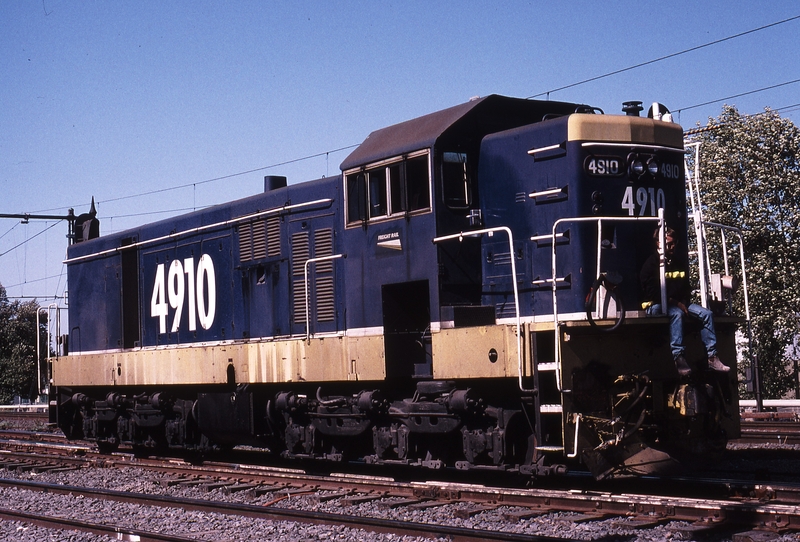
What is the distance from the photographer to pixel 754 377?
1004 centimetres

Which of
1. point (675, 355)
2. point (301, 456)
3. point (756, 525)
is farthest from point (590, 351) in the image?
point (301, 456)

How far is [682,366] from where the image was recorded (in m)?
8.49

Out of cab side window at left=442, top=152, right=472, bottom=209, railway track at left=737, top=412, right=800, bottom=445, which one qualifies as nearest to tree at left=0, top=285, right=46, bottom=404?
railway track at left=737, top=412, right=800, bottom=445

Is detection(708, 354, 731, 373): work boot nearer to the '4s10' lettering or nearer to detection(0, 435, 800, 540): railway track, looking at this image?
detection(0, 435, 800, 540): railway track

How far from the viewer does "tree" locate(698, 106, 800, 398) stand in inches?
925

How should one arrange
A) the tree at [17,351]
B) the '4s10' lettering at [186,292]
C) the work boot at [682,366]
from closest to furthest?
the work boot at [682,366]
the '4s10' lettering at [186,292]
the tree at [17,351]

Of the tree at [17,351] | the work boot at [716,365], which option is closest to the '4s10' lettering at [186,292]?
the work boot at [716,365]

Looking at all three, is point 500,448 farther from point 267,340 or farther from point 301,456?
point 267,340

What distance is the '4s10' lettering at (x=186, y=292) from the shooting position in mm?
13414

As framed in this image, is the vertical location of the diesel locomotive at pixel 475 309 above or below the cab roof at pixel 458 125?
below

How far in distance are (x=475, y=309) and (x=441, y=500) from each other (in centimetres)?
197

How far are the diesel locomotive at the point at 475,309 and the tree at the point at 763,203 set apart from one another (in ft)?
49.7

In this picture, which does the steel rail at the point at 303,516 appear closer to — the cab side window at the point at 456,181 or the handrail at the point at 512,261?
the handrail at the point at 512,261

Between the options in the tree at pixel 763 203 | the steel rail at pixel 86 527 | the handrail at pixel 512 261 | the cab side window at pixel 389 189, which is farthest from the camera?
the tree at pixel 763 203
